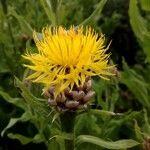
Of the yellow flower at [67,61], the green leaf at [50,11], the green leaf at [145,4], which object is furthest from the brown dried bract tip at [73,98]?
the green leaf at [145,4]

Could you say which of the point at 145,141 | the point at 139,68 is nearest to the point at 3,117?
the point at 139,68

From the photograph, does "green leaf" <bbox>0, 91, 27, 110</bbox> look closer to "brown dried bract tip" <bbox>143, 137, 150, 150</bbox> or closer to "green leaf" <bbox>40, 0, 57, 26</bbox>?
"green leaf" <bbox>40, 0, 57, 26</bbox>

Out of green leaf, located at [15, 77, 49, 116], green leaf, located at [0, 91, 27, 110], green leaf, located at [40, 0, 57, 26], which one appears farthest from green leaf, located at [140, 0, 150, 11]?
green leaf, located at [15, 77, 49, 116]

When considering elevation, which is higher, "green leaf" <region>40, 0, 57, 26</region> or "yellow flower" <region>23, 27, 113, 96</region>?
"green leaf" <region>40, 0, 57, 26</region>

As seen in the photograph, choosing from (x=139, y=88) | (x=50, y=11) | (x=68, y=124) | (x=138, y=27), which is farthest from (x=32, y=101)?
(x=139, y=88)

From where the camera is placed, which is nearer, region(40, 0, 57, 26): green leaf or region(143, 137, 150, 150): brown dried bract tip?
region(143, 137, 150, 150): brown dried bract tip

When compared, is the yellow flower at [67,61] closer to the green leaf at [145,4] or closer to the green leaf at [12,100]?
the green leaf at [12,100]
